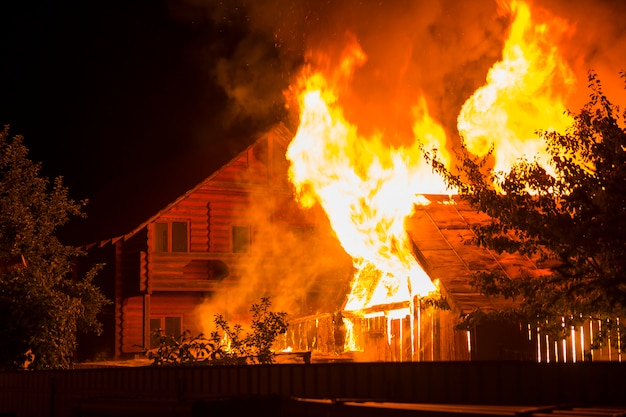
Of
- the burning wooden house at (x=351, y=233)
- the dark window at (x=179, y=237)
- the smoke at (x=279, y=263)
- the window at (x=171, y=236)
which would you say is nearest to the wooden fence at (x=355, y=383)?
the burning wooden house at (x=351, y=233)

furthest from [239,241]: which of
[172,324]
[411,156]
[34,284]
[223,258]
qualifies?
[34,284]

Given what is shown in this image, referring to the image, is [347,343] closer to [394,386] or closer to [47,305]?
[47,305]

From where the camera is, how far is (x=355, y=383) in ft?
35.3

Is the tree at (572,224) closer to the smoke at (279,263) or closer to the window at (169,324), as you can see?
the smoke at (279,263)

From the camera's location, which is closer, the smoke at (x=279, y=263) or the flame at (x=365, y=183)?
the flame at (x=365, y=183)

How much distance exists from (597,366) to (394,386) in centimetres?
239

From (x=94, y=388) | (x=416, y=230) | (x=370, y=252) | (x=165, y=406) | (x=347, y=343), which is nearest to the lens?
(x=165, y=406)

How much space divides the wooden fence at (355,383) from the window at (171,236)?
53.4 feet

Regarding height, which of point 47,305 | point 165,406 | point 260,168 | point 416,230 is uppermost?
point 260,168

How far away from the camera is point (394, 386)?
10.2 m

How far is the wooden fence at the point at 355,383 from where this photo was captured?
8867 millimetres

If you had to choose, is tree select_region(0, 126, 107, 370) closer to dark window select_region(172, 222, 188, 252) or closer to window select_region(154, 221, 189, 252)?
window select_region(154, 221, 189, 252)

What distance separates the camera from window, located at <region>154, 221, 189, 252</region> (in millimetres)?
32250

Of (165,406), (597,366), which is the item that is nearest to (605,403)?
(597,366)
